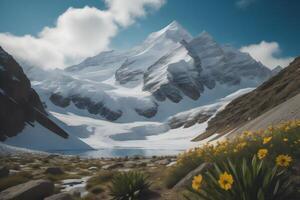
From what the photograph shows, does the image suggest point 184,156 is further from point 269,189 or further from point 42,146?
point 42,146

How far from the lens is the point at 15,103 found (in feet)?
486

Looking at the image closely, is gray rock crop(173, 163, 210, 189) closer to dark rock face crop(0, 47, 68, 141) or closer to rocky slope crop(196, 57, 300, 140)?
rocky slope crop(196, 57, 300, 140)

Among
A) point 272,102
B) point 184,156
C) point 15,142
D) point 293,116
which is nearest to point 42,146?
point 15,142

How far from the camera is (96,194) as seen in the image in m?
14.4

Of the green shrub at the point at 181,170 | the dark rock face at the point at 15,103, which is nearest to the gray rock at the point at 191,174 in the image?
the green shrub at the point at 181,170

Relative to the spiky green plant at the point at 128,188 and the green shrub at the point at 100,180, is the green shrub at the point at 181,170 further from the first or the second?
the green shrub at the point at 100,180

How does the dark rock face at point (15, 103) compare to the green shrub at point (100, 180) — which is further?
the dark rock face at point (15, 103)

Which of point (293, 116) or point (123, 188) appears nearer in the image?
point (123, 188)

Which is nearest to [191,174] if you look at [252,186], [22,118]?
[252,186]

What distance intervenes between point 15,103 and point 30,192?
145505mm

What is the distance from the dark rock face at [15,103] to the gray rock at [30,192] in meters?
133

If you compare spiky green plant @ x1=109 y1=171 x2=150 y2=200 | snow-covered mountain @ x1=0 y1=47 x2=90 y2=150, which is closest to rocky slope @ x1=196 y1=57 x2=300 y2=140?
spiky green plant @ x1=109 y1=171 x2=150 y2=200

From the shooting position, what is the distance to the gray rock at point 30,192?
12.4m

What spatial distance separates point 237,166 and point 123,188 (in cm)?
568
